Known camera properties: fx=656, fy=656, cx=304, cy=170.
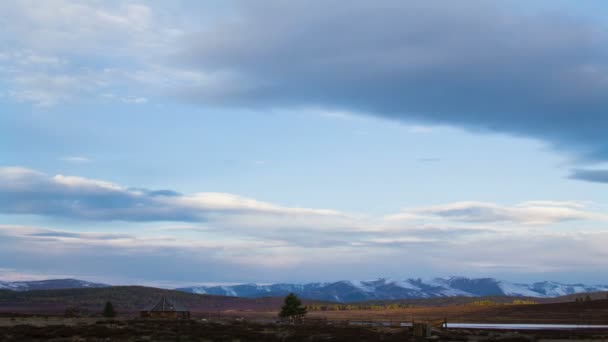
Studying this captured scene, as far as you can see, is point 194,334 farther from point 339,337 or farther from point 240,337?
point 339,337

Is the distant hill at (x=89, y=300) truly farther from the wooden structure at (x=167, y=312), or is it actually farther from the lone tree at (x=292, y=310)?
the lone tree at (x=292, y=310)

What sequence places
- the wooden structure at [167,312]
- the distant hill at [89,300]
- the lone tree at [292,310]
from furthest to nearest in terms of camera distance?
the distant hill at [89,300]
the wooden structure at [167,312]
the lone tree at [292,310]

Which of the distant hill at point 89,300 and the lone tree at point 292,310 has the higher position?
the lone tree at point 292,310

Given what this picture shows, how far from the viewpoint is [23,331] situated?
5616 centimetres

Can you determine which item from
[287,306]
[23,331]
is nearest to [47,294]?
[287,306]

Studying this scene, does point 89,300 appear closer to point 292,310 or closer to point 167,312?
point 167,312

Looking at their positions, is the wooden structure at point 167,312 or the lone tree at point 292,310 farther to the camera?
the wooden structure at point 167,312

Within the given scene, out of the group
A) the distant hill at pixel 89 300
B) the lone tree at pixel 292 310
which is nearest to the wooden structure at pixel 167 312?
the lone tree at pixel 292 310

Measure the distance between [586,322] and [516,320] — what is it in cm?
1928

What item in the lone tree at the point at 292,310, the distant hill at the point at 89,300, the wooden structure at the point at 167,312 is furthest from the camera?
the distant hill at the point at 89,300

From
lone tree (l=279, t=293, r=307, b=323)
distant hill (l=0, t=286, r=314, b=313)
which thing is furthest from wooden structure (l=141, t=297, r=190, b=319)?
distant hill (l=0, t=286, r=314, b=313)

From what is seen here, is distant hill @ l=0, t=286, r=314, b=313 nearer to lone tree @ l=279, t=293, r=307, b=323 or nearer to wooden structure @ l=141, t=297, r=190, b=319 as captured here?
wooden structure @ l=141, t=297, r=190, b=319

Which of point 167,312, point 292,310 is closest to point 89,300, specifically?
point 167,312

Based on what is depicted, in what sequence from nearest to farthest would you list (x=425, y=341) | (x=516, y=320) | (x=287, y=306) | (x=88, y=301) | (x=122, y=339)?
(x=122, y=339) < (x=425, y=341) < (x=287, y=306) < (x=516, y=320) < (x=88, y=301)
